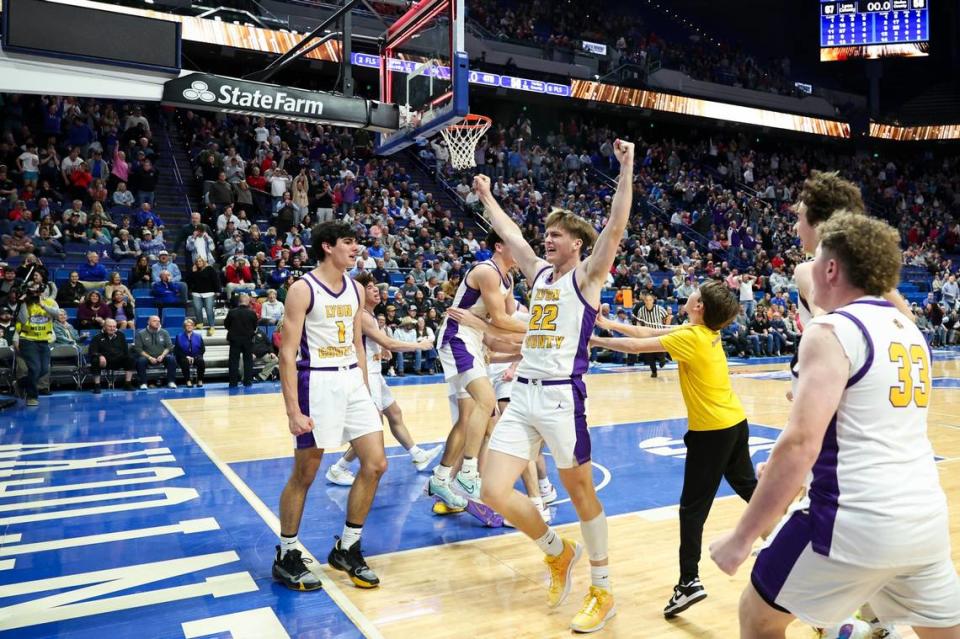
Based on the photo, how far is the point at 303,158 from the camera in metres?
20.0

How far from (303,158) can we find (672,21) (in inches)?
888

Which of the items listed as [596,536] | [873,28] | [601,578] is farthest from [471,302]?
[873,28]

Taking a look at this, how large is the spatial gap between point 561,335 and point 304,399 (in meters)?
1.60

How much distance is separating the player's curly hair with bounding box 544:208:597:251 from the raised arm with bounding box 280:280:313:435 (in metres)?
1.54

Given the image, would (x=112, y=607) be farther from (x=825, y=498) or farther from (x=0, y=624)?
(x=825, y=498)

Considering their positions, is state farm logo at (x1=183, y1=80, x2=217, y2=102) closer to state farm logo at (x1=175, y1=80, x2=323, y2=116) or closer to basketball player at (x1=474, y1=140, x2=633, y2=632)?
state farm logo at (x1=175, y1=80, x2=323, y2=116)

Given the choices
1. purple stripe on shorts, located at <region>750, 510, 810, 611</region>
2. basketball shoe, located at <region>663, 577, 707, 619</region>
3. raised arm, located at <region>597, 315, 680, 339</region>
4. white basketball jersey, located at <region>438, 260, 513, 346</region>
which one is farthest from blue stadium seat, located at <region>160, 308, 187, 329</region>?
purple stripe on shorts, located at <region>750, 510, 810, 611</region>

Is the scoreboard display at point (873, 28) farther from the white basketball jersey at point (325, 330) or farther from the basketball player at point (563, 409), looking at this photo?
the white basketball jersey at point (325, 330)

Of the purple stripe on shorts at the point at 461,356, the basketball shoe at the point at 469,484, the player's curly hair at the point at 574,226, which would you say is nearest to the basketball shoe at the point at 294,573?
the basketball shoe at the point at 469,484

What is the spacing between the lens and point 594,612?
3602mm

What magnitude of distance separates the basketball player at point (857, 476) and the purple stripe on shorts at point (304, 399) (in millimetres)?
2716

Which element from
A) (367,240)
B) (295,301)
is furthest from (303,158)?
(295,301)

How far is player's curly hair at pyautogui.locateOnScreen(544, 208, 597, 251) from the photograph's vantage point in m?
3.96

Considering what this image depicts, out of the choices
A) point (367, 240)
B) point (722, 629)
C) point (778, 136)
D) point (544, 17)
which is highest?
point (544, 17)
